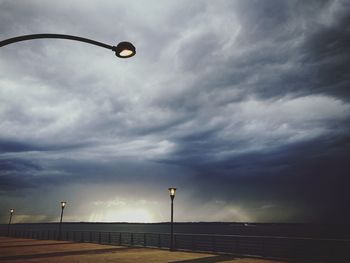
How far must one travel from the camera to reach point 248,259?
16172 millimetres

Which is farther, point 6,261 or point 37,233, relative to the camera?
point 37,233

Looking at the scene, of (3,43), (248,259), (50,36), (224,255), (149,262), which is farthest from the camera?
(224,255)

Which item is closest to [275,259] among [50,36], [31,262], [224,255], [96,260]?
[224,255]

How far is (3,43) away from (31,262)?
1360cm

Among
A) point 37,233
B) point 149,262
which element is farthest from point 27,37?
point 37,233

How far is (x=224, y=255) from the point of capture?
17984mm

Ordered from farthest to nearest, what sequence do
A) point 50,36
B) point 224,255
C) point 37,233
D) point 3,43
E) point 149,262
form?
point 37,233
point 224,255
point 149,262
point 50,36
point 3,43

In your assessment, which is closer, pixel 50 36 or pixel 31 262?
pixel 50 36

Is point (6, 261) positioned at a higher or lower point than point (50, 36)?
lower

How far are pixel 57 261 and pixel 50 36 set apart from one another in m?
13.7

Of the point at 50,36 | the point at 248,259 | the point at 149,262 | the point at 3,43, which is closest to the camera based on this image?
the point at 3,43

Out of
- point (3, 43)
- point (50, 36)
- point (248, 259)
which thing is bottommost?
point (248, 259)

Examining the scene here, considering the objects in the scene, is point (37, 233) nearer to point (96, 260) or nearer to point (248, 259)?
point (96, 260)

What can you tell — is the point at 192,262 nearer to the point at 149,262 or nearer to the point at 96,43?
the point at 149,262
